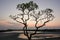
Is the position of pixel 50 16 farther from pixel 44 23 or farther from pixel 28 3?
pixel 28 3

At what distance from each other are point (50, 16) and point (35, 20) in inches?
62.5

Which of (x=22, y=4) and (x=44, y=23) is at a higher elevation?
(x=22, y=4)

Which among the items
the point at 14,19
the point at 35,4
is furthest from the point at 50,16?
the point at 14,19

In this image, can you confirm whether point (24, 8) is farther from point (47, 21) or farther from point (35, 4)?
point (47, 21)

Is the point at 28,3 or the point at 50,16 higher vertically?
the point at 28,3

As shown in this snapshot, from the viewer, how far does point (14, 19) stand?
1878cm

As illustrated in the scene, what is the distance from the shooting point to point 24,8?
18.2 meters

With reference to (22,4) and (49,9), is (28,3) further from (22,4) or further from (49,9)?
(49,9)

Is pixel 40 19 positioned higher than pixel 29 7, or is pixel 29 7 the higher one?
pixel 29 7

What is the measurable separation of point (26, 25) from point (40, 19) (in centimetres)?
156

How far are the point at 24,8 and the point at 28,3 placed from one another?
685mm

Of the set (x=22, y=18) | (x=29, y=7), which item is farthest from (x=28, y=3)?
(x=22, y=18)

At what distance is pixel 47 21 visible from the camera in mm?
18750

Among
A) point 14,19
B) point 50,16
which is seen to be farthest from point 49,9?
point 14,19
